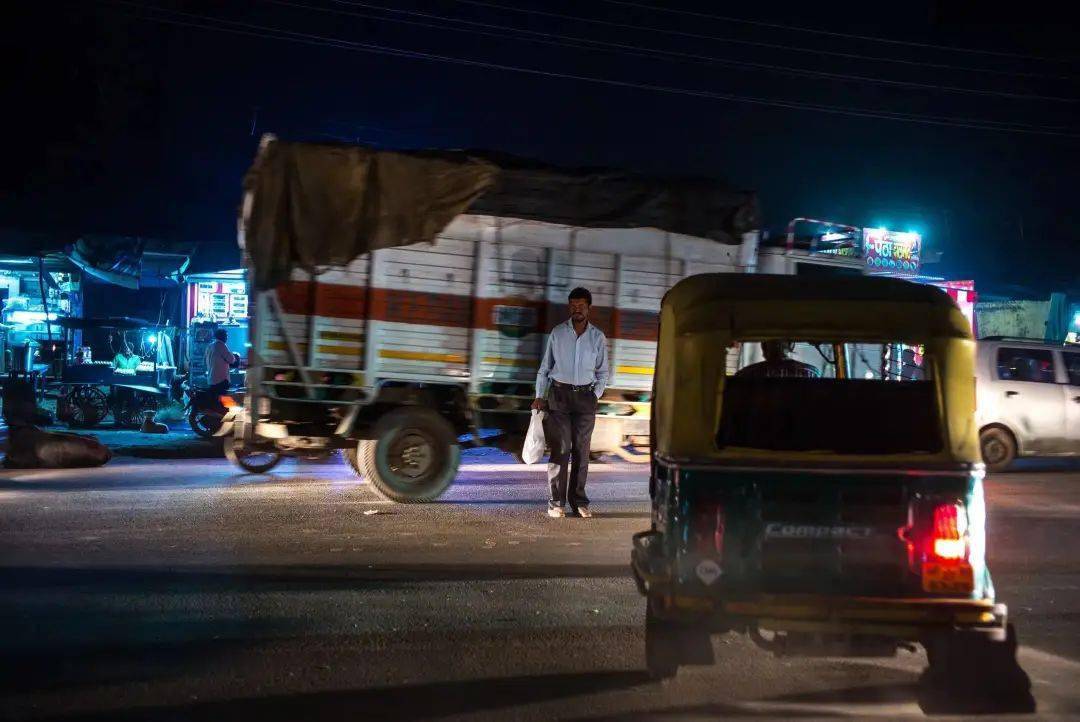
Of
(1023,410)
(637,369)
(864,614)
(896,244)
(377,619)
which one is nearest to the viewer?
(864,614)

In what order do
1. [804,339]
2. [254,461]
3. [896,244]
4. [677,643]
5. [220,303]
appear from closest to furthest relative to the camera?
[677,643]
[804,339]
[254,461]
[220,303]
[896,244]

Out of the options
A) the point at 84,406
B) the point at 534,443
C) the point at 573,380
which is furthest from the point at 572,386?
the point at 84,406

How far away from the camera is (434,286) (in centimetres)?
1008

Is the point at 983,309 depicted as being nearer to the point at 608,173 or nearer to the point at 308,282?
the point at 608,173

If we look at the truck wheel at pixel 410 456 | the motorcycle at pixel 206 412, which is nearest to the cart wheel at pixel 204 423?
the motorcycle at pixel 206 412

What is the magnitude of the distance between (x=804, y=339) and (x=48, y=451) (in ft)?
33.9

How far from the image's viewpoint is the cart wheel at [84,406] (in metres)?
17.7

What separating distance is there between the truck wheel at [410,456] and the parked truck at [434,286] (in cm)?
1

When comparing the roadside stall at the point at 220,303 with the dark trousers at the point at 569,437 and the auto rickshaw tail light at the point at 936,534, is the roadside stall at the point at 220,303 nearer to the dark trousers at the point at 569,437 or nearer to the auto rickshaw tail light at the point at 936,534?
the dark trousers at the point at 569,437

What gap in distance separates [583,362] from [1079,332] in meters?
24.0

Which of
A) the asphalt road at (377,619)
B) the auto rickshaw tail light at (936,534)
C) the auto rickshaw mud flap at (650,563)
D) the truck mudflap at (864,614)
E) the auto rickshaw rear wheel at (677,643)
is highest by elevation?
the auto rickshaw tail light at (936,534)

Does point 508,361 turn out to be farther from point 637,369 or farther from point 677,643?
point 677,643

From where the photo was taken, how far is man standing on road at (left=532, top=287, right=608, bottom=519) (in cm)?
893

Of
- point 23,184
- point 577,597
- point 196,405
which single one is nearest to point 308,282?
point 577,597
